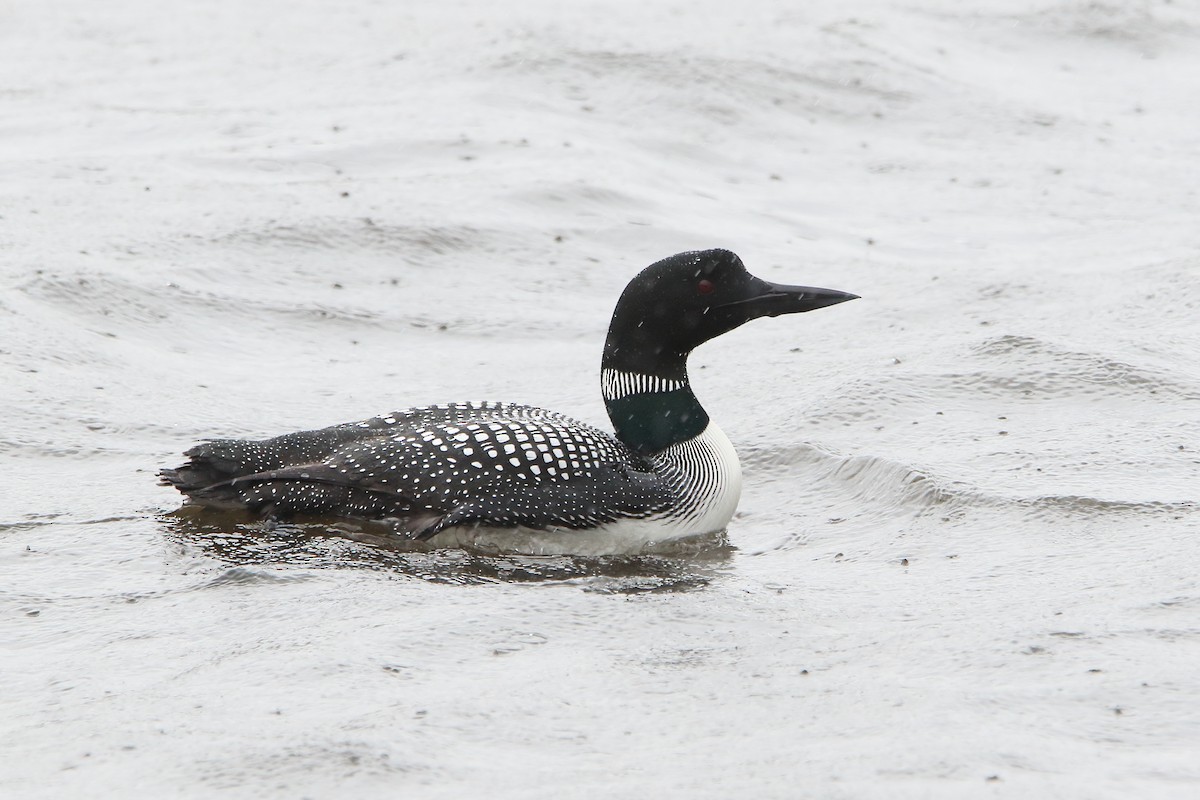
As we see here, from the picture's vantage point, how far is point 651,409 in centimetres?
533

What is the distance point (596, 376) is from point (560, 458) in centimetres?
161

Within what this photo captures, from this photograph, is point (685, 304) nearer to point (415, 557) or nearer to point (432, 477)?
point (432, 477)

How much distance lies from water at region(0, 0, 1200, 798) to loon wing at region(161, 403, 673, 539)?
0.44ft

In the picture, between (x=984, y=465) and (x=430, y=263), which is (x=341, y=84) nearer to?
(x=430, y=263)

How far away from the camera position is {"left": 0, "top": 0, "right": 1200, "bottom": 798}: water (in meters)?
3.68

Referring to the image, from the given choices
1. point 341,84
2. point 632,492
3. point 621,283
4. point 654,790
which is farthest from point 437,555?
point 341,84

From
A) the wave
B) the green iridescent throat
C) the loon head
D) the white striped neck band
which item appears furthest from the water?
the loon head

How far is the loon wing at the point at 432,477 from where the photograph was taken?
4.88 meters

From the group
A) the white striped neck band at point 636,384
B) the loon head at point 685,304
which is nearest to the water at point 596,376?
the white striped neck band at point 636,384

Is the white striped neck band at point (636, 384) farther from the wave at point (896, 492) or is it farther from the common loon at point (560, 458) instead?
the wave at point (896, 492)

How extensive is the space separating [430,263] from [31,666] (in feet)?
13.2

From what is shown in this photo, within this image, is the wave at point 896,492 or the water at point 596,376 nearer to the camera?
the water at point 596,376

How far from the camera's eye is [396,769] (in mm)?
3473

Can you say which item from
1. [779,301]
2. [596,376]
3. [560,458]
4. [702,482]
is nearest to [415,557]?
[560,458]
